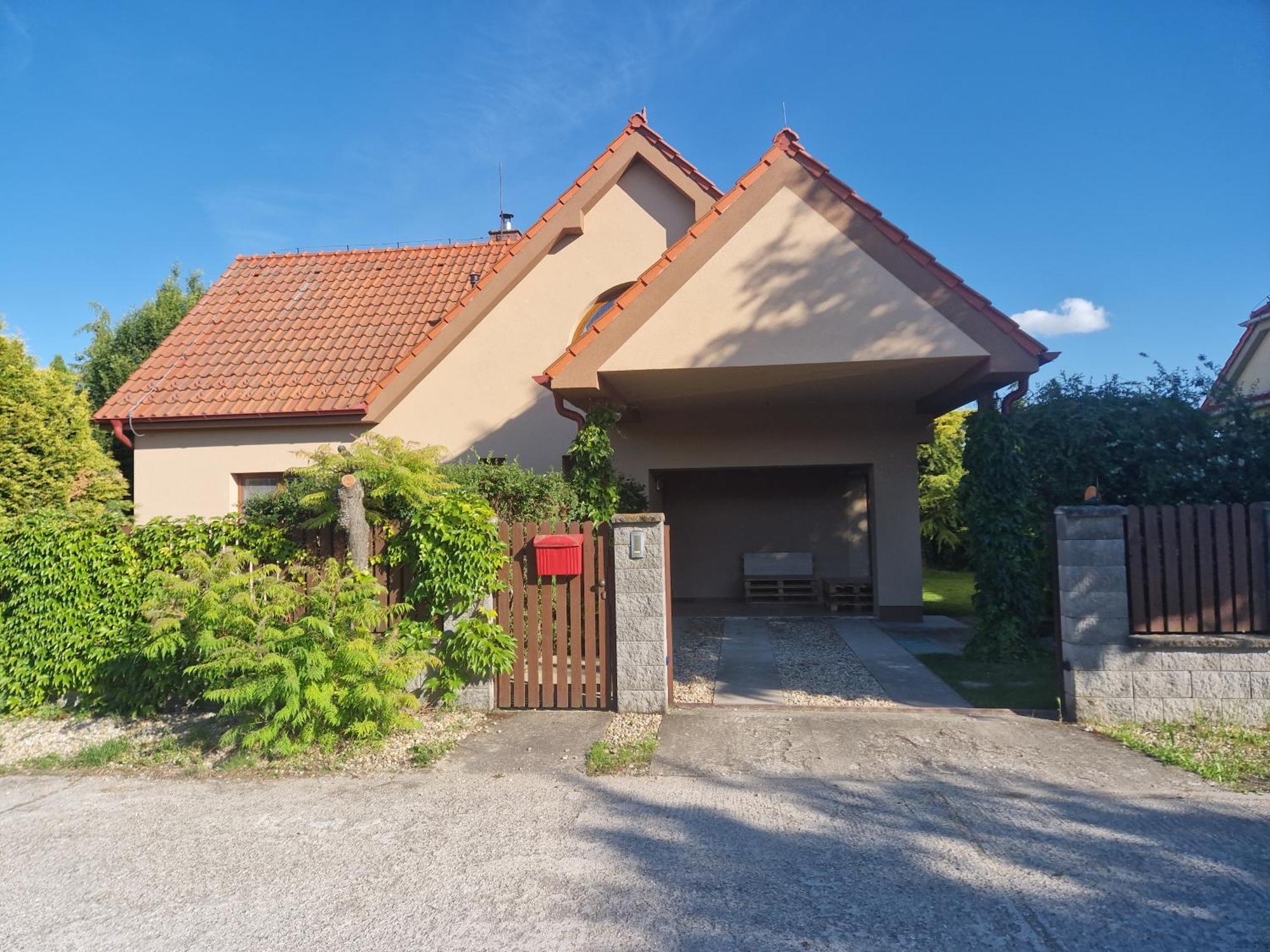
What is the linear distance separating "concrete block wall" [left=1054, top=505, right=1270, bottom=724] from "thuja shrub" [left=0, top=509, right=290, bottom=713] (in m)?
7.00

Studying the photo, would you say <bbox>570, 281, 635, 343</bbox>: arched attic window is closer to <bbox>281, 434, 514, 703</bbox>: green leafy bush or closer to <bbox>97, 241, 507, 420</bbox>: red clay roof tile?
<bbox>97, 241, 507, 420</bbox>: red clay roof tile

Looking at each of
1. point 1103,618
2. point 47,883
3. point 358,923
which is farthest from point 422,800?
point 1103,618

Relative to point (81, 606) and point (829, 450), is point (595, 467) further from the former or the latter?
point (81, 606)

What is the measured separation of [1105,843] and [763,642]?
5.92 meters

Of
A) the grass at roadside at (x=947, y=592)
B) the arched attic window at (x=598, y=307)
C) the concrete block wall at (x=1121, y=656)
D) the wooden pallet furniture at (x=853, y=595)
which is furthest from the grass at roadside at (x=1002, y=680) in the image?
the arched attic window at (x=598, y=307)

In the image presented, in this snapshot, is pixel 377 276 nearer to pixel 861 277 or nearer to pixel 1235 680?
pixel 861 277

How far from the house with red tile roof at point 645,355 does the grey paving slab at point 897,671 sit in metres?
1.33

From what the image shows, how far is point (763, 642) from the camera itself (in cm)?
988

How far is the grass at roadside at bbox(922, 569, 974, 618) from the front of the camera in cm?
1270

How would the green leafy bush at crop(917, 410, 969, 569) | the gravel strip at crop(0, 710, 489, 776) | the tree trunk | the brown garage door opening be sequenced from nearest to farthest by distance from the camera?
the gravel strip at crop(0, 710, 489, 776)
the tree trunk
the brown garage door opening
the green leafy bush at crop(917, 410, 969, 569)

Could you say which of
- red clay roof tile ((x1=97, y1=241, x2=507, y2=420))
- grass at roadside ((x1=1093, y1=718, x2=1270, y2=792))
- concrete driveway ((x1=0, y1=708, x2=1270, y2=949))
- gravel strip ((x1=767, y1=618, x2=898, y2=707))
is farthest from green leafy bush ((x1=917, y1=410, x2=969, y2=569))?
concrete driveway ((x1=0, y1=708, x2=1270, y2=949))

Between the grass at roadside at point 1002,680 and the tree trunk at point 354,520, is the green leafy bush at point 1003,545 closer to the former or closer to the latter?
the grass at roadside at point 1002,680

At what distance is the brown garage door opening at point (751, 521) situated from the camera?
1409 centimetres

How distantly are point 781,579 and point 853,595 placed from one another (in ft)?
4.60
